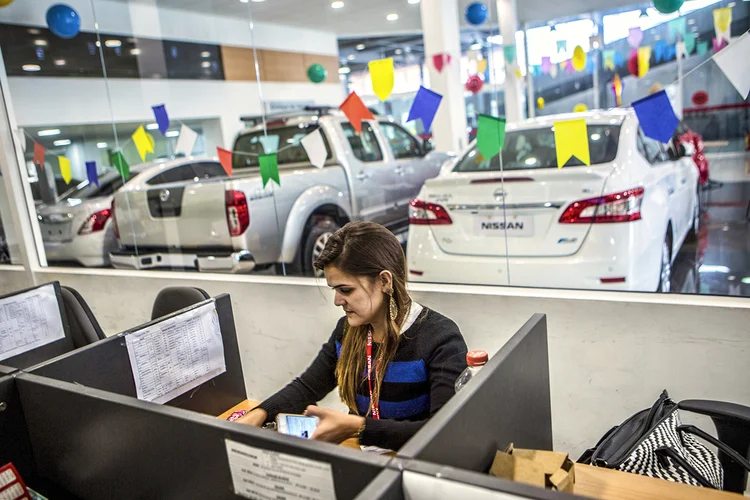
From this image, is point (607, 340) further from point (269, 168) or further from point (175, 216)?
point (175, 216)

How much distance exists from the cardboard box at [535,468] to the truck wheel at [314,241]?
3.35 meters

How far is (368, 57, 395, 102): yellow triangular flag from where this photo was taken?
12.5 feet

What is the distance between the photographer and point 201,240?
180 inches

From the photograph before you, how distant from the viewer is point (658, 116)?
2.66m

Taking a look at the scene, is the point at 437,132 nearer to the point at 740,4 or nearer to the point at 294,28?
the point at 294,28

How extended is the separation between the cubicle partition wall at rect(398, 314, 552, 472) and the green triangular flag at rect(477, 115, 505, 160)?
1.90 m

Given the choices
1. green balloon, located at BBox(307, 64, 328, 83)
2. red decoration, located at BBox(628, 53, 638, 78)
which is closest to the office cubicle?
red decoration, located at BBox(628, 53, 638, 78)

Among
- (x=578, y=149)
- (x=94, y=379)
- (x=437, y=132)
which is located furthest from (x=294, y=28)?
(x=94, y=379)

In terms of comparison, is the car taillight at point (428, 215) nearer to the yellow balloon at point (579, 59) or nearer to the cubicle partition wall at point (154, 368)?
the yellow balloon at point (579, 59)

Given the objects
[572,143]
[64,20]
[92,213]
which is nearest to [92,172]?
[92,213]

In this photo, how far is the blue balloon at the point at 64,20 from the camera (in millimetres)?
5305

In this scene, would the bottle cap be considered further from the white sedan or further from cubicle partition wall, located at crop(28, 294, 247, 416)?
the white sedan

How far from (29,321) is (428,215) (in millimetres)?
2075

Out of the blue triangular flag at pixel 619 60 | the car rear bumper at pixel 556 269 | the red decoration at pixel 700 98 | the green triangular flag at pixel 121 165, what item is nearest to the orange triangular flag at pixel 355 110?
the car rear bumper at pixel 556 269
